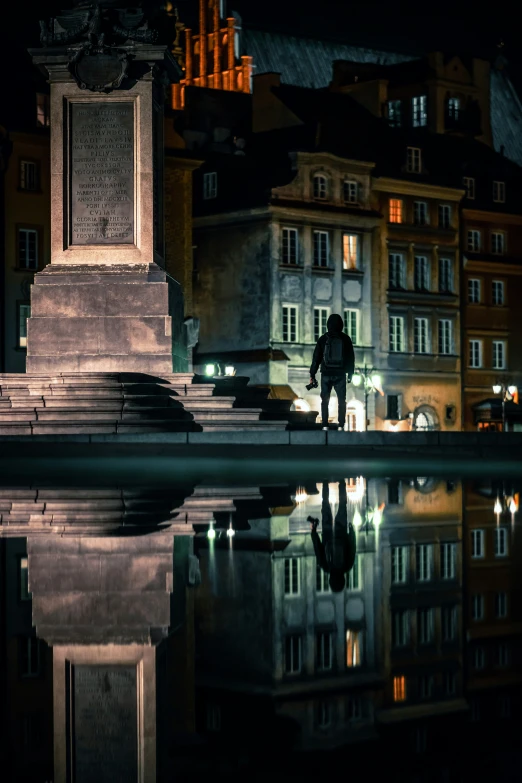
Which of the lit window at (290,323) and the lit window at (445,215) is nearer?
the lit window at (290,323)

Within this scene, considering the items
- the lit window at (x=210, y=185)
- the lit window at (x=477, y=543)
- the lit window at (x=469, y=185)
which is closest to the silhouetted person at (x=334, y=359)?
the lit window at (x=477, y=543)

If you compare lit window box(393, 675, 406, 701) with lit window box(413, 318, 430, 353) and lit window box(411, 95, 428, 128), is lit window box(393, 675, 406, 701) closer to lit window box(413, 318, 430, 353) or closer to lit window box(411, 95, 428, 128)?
lit window box(413, 318, 430, 353)

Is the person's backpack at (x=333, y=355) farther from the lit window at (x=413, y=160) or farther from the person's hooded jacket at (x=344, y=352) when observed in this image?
the lit window at (x=413, y=160)

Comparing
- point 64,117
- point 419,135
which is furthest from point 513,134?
point 64,117

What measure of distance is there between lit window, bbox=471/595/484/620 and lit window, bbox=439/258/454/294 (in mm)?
72207

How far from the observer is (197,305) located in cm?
7162

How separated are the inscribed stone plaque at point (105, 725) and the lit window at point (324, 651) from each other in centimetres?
67

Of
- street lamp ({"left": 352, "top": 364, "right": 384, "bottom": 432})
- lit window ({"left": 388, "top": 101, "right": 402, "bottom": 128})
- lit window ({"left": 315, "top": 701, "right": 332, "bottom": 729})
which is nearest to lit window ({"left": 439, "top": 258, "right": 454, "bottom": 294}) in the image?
street lamp ({"left": 352, "top": 364, "right": 384, "bottom": 432})

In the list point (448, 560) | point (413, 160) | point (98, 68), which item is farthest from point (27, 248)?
point (448, 560)

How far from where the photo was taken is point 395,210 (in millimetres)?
76875

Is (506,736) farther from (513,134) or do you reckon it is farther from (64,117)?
(513,134)

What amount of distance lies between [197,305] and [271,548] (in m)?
62.4

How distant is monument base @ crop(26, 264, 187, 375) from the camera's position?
96.5ft

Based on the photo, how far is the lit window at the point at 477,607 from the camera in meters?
6.56
